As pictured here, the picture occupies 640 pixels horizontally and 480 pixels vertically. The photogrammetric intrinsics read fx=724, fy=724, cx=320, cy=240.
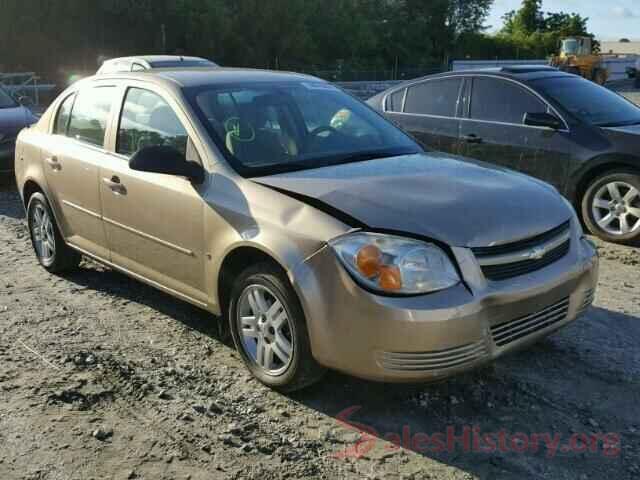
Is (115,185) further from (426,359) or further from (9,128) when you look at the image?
(9,128)

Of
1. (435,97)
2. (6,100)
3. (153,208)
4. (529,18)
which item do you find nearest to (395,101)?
(435,97)

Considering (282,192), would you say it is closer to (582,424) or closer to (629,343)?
(582,424)

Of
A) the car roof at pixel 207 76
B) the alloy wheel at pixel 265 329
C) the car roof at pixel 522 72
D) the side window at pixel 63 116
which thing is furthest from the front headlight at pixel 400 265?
the car roof at pixel 522 72

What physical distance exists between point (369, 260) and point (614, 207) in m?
4.29

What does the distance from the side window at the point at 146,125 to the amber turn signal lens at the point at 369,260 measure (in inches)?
59.3

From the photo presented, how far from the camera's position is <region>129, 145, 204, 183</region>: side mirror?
13.2 ft

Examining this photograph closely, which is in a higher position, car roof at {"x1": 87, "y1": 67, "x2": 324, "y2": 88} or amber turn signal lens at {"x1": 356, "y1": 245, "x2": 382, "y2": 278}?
car roof at {"x1": 87, "y1": 67, "x2": 324, "y2": 88}

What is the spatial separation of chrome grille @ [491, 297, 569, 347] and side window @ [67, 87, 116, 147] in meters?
3.07

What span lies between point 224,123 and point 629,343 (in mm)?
2862

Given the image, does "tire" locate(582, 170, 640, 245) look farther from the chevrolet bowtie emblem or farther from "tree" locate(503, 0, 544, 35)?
"tree" locate(503, 0, 544, 35)

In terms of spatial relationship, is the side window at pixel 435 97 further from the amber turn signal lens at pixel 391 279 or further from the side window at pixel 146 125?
the amber turn signal lens at pixel 391 279

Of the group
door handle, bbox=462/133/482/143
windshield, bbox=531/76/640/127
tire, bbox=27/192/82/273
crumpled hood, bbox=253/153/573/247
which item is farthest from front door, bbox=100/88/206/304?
windshield, bbox=531/76/640/127

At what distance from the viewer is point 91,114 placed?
528 cm

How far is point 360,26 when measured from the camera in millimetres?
64125
